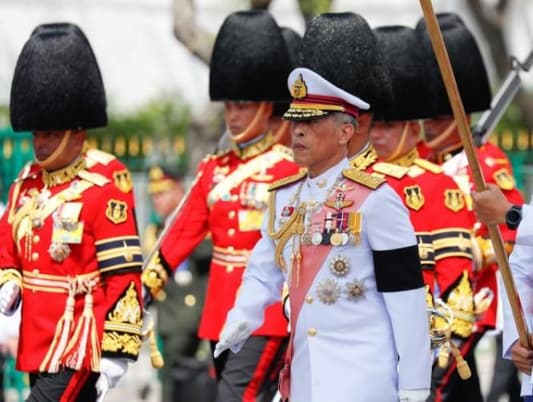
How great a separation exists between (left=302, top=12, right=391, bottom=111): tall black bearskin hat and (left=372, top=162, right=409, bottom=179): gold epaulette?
0.40 m

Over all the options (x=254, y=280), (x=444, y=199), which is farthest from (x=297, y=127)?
(x=444, y=199)

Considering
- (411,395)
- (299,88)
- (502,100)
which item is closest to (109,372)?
(299,88)

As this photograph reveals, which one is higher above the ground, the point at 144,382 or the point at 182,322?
the point at 182,322

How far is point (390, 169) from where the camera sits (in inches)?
316

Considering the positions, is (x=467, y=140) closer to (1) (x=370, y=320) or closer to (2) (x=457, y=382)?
(1) (x=370, y=320)

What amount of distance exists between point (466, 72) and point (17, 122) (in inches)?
115

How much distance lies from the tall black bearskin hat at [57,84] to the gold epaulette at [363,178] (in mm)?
2084

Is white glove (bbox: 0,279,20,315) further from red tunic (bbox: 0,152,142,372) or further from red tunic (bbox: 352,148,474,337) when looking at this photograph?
red tunic (bbox: 352,148,474,337)

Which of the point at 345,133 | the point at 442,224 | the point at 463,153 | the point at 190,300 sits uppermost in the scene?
the point at 345,133

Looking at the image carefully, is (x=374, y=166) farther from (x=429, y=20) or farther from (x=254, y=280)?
(x=429, y=20)

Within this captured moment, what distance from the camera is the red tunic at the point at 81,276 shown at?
8219mm

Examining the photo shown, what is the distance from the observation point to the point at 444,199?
28.9 feet

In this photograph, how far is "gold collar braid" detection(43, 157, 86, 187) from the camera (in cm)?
854

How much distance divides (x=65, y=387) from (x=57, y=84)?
1554mm
